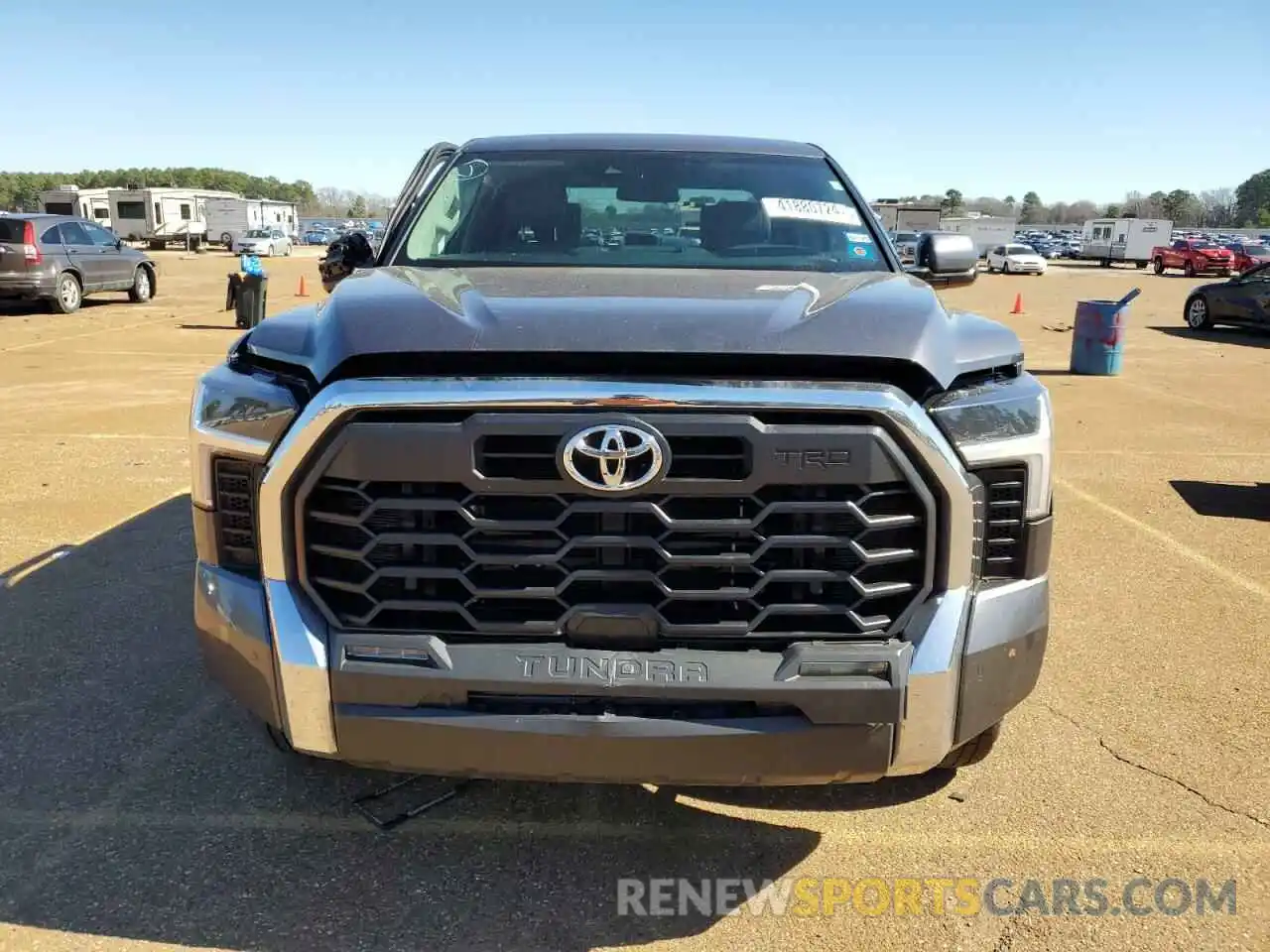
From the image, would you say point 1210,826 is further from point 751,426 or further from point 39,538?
point 39,538

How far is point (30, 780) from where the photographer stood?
3172 mm

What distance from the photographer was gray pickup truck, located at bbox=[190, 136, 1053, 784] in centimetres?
222

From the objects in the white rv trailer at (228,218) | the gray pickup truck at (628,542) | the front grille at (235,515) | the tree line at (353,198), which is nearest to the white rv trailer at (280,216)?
the white rv trailer at (228,218)

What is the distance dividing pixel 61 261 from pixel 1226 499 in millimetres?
19133

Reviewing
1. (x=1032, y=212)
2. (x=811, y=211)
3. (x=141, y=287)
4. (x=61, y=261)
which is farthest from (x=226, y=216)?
(x=1032, y=212)

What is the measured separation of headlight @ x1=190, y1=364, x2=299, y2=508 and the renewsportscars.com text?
150 centimetres

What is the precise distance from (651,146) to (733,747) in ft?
9.13

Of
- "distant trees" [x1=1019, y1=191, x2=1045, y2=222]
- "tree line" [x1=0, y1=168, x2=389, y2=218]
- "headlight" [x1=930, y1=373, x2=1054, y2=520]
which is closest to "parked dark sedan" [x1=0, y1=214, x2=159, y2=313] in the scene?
"headlight" [x1=930, y1=373, x2=1054, y2=520]

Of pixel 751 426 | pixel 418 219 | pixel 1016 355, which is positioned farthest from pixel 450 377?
pixel 418 219

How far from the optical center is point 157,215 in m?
61.2

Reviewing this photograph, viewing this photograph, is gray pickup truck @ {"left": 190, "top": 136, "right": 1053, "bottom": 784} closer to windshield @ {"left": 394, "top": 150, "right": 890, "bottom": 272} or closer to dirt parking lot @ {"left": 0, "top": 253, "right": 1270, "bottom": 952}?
dirt parking lot @ {"left": 0, "top": 253, "right": 1270, "bottom": 952}

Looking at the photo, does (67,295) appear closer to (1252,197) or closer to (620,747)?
(620,747)

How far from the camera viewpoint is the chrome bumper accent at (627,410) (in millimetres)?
2215

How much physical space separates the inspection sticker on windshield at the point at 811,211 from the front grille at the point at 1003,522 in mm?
1763
